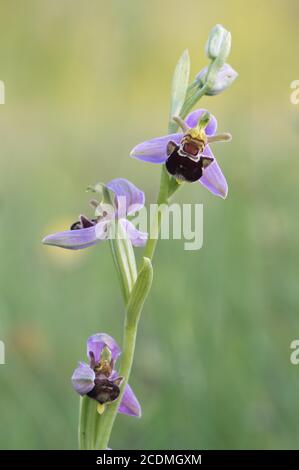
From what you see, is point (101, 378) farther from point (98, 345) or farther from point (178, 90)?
point (178, 90)

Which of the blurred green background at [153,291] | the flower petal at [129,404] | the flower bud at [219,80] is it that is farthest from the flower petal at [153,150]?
the blurred green background at [153,291]

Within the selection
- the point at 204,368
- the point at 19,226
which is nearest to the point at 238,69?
the point at 19,226

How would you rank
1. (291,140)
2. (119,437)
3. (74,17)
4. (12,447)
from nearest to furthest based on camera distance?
(12,447), (119,437), (291,140), (74,17)

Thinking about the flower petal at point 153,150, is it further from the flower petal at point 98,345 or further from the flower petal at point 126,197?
the flower petal at point 98,345

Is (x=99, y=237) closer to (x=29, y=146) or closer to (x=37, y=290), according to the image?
(x=37, y=290)

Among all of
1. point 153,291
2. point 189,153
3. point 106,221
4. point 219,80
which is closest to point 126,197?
point 106,221

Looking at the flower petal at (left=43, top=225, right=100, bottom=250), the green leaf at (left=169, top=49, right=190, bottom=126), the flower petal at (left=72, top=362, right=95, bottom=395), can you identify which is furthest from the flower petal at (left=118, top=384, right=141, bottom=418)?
the green leaf at (left=169, top=49, right=190, bottom=126)

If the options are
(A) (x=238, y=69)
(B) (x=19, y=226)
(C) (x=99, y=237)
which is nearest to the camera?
(C) (x=99, y=237)
